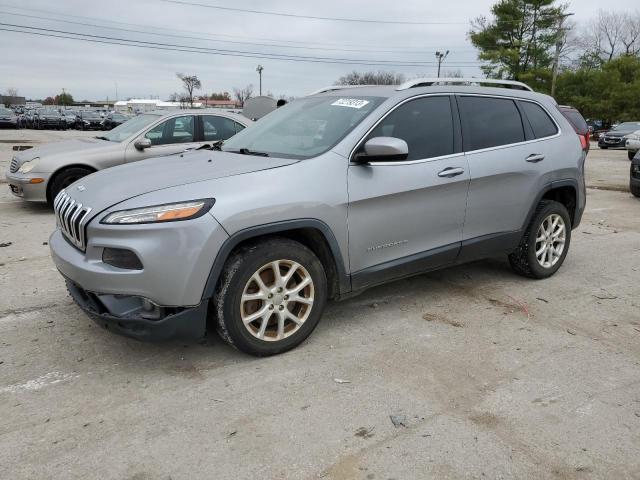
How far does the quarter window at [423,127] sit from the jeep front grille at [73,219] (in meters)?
1.99

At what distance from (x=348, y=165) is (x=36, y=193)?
19.7 feet

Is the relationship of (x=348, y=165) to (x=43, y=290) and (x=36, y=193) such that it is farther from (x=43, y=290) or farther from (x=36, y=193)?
(x=36, y=193)

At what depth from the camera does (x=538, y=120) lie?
4906mm

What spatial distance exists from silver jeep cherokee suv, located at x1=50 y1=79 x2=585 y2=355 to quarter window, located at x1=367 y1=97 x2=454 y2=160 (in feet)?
0.04

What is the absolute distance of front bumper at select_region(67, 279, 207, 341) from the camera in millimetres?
3033

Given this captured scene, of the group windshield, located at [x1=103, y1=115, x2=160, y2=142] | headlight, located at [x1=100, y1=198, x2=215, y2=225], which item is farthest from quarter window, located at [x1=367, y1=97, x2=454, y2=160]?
windshield, located at [x1=103, y1=115, x2=160, y2=142]

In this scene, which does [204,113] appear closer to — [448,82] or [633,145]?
[448,82]

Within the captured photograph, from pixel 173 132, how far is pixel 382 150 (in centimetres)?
564

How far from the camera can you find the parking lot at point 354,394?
248 cm

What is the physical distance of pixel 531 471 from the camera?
242 cm

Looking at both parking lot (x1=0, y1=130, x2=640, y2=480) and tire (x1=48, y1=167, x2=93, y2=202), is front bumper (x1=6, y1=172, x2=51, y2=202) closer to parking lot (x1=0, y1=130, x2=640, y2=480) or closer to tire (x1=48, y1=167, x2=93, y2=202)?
tire (x1=48, y1=167, x2=93, y2=202)

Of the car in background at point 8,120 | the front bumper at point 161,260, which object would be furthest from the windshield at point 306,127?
the car in background at point 8,120

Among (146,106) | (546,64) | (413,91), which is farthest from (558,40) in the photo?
(146,106)

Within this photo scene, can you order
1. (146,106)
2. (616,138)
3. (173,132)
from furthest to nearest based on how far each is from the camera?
(146,106) → (616,138) → (173,132)
